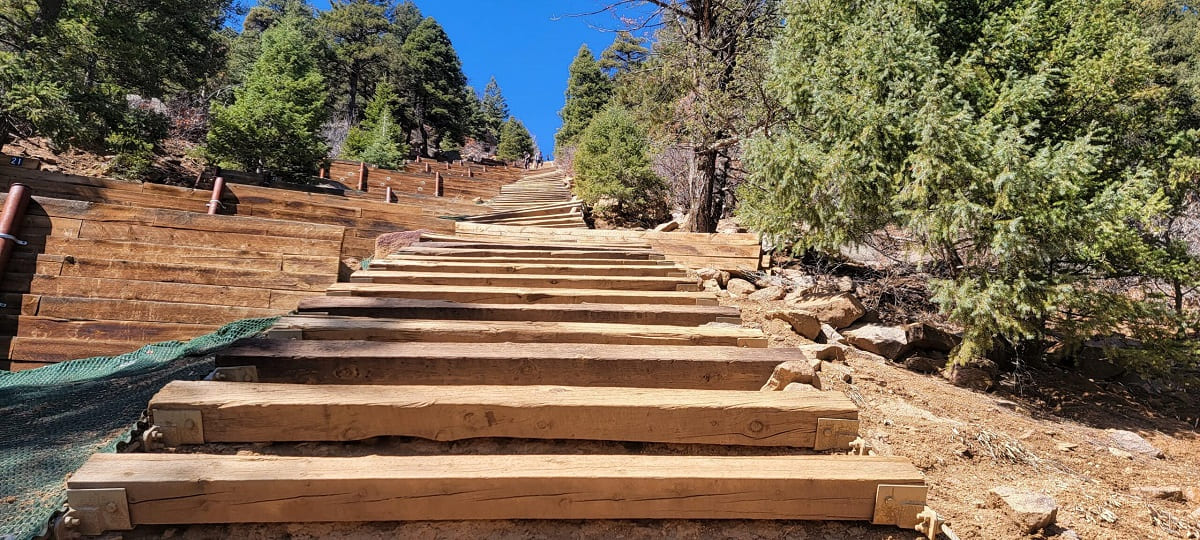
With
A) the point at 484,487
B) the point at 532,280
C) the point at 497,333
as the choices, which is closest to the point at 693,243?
the point at 532,280

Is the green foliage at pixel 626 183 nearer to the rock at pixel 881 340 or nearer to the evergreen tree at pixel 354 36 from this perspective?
the rock at pixel 881 340

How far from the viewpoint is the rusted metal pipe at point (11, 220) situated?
4.39 metres

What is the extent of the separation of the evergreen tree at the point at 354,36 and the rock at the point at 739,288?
1645 inches

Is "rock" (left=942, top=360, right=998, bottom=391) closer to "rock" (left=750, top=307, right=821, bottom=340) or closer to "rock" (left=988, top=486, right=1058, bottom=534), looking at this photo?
"rock" (left=750, top=307, right=821, bottom=340)

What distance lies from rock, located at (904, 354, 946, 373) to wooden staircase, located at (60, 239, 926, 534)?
4.63 m

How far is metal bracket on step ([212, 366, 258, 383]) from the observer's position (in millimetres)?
2139

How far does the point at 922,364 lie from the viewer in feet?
20.5

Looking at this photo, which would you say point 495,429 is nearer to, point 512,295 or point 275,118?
point 512,295

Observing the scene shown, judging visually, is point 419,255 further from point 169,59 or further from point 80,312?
point 169,59

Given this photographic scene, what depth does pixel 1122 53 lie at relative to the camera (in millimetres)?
5602

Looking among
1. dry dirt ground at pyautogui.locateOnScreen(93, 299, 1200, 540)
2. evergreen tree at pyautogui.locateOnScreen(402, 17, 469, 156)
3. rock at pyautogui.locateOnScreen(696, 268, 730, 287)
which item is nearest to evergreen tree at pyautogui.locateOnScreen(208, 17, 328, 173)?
rock at pyautogui.locateOnScreen(696, 268, 730, 287)

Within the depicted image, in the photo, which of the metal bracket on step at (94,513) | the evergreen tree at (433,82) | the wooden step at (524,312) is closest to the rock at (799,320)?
the wooden step at (524,312)

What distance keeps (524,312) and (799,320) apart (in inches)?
136

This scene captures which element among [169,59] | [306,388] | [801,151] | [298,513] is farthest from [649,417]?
[169,59]
